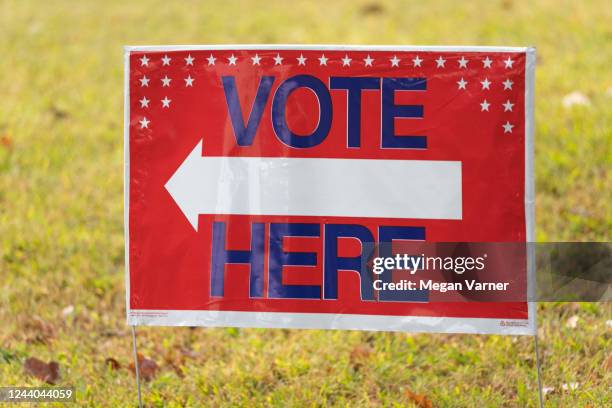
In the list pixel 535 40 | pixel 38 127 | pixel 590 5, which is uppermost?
pixel 590 5

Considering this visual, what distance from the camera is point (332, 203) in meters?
3.00

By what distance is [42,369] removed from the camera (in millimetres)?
3566

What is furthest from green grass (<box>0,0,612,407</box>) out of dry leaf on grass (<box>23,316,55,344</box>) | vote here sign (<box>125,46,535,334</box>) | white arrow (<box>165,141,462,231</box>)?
white arrow (<box>165,141,462,231</box>)

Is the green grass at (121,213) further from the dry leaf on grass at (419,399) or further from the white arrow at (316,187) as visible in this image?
the white arrow at (316,187)

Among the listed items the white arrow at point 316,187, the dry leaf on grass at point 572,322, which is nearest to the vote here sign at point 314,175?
the white arrow at point 316,187

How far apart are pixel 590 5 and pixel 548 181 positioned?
338 cm

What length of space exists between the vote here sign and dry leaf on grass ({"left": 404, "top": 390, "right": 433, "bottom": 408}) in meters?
0.47

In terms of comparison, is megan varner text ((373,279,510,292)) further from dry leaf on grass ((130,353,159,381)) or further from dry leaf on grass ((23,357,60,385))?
dry leaf on grass ((23,357,60,385))

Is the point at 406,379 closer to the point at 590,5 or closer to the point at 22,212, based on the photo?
the point at 22,212

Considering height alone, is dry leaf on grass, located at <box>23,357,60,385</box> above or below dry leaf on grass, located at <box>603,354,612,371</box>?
below

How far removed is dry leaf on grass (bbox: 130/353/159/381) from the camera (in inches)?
140

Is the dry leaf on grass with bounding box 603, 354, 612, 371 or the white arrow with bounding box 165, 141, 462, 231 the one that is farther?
the dry leaf on grass with bounding box 603, 354, 612, 371

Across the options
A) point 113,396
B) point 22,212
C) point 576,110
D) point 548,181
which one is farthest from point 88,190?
point 576,110

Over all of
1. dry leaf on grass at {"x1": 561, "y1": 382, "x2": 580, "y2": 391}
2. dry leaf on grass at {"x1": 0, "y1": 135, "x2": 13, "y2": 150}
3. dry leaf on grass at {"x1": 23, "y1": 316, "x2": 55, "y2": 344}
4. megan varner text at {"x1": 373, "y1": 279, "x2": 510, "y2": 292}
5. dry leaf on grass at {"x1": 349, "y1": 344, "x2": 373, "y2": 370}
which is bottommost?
dry leaf on grass at {"x1": 561, "y1": 382, "x2": 580, "y2": 391}
